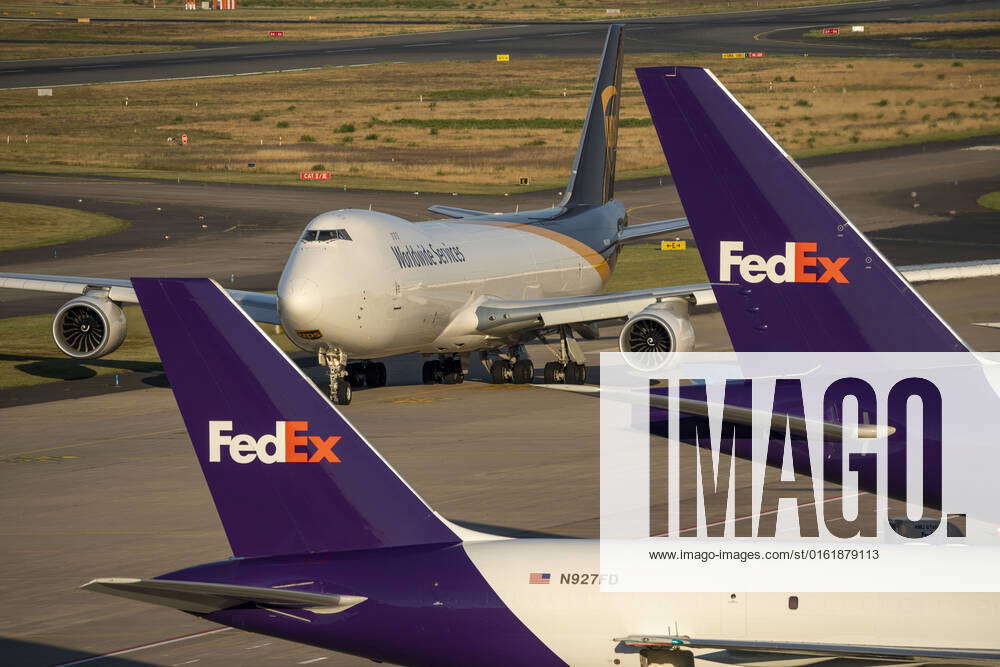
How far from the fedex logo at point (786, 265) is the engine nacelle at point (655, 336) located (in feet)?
75.3

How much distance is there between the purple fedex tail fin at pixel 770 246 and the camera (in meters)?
20.9

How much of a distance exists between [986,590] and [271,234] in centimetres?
6914

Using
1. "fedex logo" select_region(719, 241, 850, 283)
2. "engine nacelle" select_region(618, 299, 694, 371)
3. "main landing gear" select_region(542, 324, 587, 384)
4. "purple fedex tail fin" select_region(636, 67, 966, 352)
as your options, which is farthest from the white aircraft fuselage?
"fedex logo" select_region(719, 241, 850, 283)

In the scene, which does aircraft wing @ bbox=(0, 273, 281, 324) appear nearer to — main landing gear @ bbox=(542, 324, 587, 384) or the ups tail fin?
main landing gear @ bbox=(542, 324, 587, 384)

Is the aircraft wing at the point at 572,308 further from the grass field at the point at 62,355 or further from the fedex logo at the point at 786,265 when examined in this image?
the fedex logo at the point at 786,265

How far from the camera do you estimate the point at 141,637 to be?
2608 cm

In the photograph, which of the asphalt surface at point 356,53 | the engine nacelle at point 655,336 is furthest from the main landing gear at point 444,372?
the asphalt surface at point 356,53

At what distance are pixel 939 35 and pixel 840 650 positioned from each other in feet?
601

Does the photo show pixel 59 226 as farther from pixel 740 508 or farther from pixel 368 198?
pixel 740 508

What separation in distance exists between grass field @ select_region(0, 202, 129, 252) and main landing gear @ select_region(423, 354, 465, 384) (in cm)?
3748

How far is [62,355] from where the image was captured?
5469 centimetres

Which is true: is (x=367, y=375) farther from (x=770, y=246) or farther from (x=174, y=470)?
(x=770, y=246)

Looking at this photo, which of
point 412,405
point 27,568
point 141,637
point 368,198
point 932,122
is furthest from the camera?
point 932,122

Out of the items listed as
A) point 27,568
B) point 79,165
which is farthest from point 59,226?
point 27,568
